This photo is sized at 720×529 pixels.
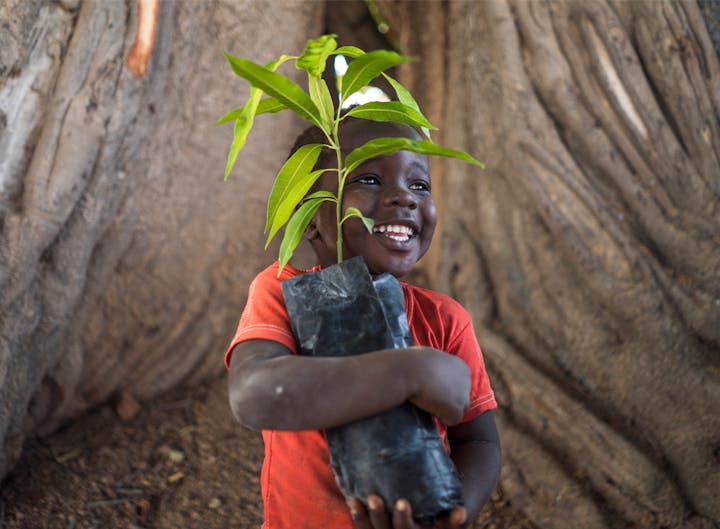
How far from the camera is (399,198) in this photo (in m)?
1.46

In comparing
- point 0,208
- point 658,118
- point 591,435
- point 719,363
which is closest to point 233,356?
point 0,208

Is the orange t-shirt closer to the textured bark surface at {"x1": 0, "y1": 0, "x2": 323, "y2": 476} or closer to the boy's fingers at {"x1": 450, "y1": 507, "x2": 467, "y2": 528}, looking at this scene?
the boy's fingers at {"x1": 450, "y1": 507, "x2": 467, "y2": 528}

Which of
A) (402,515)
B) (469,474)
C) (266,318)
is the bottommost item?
(469,474)

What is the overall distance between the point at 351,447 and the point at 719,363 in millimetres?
1542

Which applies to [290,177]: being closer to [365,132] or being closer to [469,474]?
[365,132]

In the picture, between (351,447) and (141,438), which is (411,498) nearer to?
(351,447)

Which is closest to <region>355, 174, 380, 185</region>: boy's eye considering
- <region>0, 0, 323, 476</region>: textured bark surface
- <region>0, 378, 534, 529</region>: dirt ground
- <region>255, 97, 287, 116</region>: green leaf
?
<region>255, 97, 287, 116</region>: green leaf

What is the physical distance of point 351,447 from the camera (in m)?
1.19

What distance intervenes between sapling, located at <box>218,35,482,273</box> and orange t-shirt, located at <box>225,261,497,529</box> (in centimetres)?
11

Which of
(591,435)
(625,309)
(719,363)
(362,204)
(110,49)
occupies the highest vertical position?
(110,49)

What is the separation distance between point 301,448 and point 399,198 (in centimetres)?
59

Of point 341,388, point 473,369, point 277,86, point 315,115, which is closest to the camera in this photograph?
point 341,388

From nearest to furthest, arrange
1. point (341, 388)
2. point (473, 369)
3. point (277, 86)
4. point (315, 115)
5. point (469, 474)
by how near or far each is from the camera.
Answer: point (341, 388) < point (277, 86) < point (315, 115) < point (469, 474) < point (473, 369)

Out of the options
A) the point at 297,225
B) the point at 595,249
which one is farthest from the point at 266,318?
the point at 595,249
